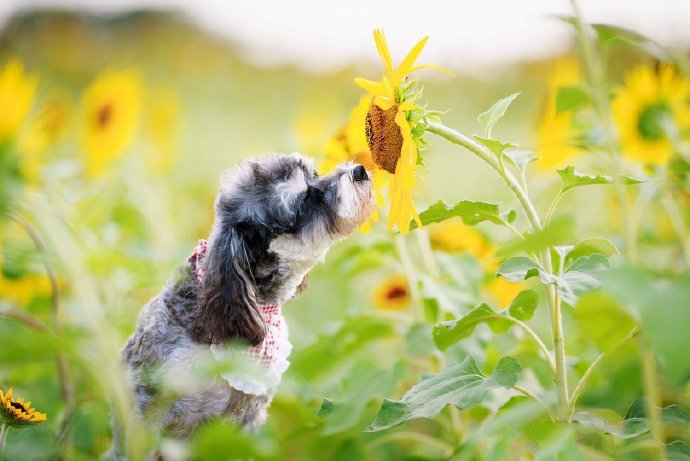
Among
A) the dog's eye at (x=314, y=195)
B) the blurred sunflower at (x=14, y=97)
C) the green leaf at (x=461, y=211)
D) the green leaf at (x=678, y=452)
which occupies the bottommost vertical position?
the green leaf at (x=678, y=452)

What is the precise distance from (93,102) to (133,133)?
0.30m

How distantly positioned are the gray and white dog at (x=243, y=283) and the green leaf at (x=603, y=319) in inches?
33.3

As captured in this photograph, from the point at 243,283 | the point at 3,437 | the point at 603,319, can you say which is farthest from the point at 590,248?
the point at 3,437

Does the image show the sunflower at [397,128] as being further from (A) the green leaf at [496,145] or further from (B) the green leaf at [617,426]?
(B) the green leaf at [617,426]

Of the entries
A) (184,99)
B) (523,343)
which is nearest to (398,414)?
(523,343)

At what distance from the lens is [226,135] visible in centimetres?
828

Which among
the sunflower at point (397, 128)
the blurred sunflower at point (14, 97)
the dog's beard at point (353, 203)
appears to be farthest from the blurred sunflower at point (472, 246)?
the blurred sunflower at point (14, 97)

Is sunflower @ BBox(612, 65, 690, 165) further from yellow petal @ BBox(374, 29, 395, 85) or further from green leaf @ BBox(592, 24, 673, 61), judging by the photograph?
yellow petal @ BBox(374, 29, 395, 85)

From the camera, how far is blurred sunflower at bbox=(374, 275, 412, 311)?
3248 mm

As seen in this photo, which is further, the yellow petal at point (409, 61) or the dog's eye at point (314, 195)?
the dog's eye at point (314, 195)

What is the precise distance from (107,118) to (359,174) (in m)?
2.05

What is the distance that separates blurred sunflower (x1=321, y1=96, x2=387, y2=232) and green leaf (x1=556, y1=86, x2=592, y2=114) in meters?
0.60

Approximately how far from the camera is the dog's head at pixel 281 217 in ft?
6.79

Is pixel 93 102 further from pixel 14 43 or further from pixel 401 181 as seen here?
pixel 14 43
